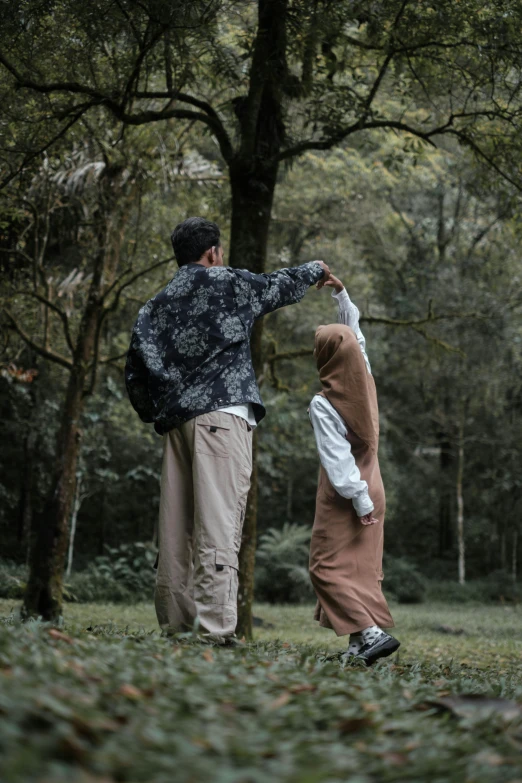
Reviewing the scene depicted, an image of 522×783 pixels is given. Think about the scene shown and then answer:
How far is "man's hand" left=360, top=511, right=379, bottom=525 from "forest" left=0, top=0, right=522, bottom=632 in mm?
3233

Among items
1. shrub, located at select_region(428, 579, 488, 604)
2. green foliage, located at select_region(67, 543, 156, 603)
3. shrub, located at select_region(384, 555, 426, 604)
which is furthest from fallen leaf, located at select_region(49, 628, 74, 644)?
shrub, located at select_region(428, 579, 488, 604)

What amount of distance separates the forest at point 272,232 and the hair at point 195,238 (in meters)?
2.84

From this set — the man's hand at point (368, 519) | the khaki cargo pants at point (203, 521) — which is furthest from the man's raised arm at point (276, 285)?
the man's hand at point (368, 519)

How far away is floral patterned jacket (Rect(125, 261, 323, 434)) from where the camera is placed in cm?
486

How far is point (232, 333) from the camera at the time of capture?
4918 millimetres

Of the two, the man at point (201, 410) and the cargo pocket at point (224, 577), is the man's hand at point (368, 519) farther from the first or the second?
the cargo pocket at point (224, 577)

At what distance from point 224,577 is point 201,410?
2.95 feet

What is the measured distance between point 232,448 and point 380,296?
21756 millimetres

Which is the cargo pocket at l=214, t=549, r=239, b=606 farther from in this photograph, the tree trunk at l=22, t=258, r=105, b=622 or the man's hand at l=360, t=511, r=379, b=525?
the tree trunk at l=22, t=258, r=105, b=622

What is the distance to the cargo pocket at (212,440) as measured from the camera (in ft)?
15.6

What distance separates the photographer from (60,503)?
10750 millimetres

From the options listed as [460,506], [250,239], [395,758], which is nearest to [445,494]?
[460,506]

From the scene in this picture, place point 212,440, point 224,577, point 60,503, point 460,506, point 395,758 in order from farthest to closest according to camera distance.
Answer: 1. point 460,506
2. point 60,503
3. point 212,440
4. point 224,577
5. point 395,758

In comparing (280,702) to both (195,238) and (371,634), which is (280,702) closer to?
(371,634)
